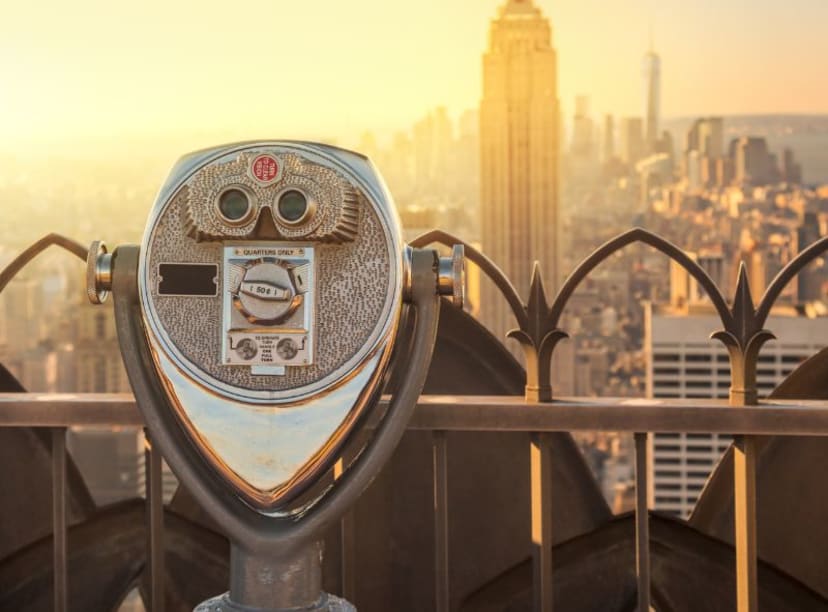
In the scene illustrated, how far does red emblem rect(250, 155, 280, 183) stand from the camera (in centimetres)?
201

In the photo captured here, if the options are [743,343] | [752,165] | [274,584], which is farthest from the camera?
[752,165]

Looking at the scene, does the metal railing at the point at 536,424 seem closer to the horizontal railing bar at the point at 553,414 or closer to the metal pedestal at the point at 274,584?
the horizontal railing bar at the point at 553,414

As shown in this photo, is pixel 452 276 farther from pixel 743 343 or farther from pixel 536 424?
pixel 743 343

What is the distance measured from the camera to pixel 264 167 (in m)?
2.01

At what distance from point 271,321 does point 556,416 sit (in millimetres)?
742

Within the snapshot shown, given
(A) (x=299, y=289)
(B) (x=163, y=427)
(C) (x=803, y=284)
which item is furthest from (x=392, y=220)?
(C) (x=803, y=284)

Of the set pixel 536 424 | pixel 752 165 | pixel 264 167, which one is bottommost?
pixel 536 424

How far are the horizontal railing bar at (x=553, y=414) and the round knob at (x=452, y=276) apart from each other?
50 centimetres

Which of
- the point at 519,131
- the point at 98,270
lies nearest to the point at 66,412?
the point at 98,270

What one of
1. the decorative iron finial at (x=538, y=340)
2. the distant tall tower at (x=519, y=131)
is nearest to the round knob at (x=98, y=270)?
the decorative iron finial at (x=538, y=340)

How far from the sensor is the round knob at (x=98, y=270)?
2039 millimetres

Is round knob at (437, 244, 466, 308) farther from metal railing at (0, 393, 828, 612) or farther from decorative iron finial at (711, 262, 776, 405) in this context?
decorative iron finial at (711, 262, 776, 405)

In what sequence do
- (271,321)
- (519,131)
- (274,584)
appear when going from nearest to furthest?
(271,321), (274,584), (519,131)

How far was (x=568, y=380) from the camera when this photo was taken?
37688mm
